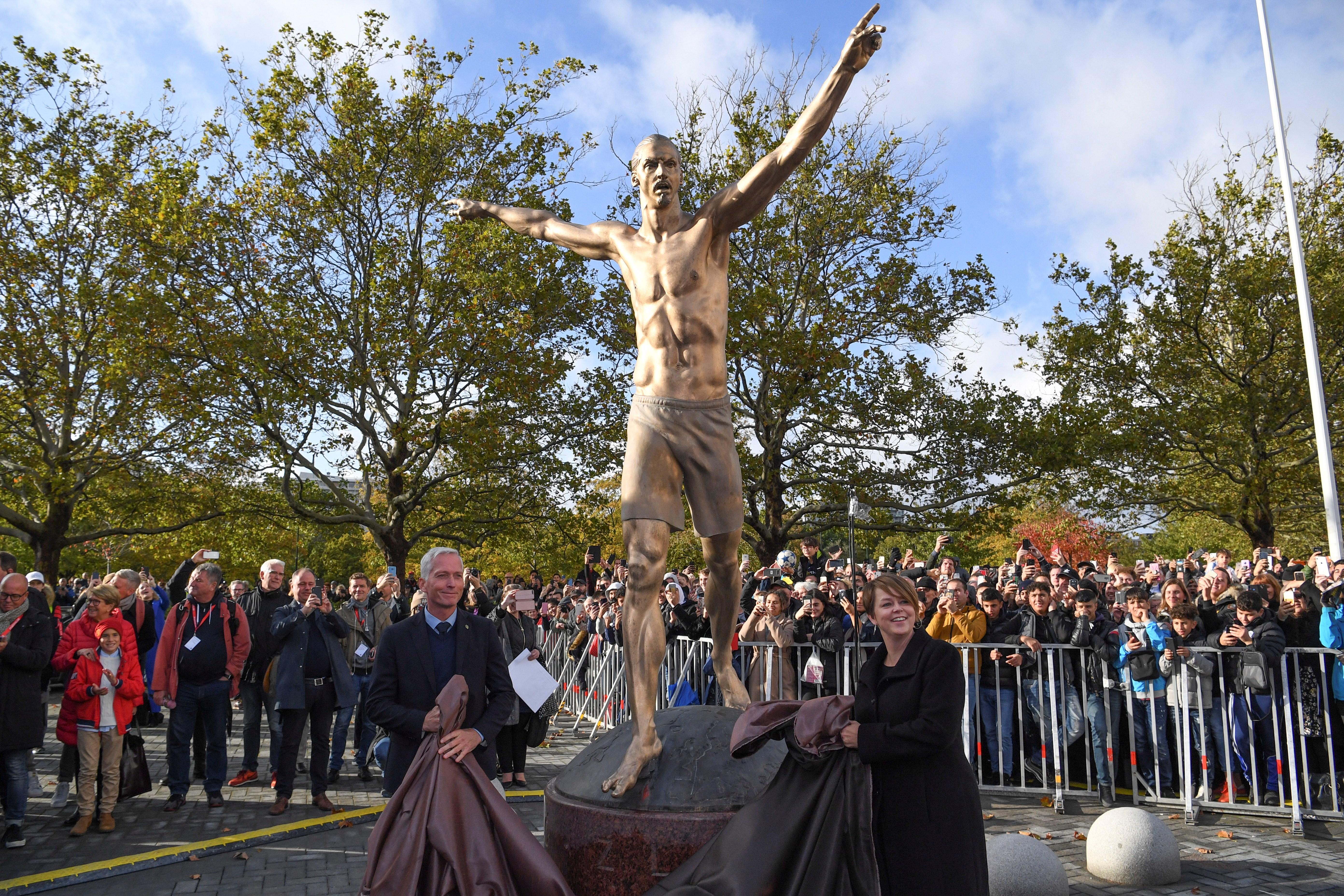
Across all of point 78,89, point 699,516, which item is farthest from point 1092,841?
point 78,89

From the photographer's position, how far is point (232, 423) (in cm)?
1939

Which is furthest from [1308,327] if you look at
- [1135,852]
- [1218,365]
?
[1135,852]

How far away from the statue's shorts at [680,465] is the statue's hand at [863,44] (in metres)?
1.60

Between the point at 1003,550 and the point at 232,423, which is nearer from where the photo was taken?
the point at 232,423

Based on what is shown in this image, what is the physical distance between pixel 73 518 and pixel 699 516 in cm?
2365

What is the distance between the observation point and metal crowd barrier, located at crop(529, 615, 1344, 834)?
7234 mm

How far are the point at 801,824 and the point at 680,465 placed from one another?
1755 millimetres

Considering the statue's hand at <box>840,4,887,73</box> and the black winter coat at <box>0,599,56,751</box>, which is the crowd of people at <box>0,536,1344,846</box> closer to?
the black winter coat at <box>0,599,56,751</box>

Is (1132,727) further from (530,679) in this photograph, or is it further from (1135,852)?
(530,679)

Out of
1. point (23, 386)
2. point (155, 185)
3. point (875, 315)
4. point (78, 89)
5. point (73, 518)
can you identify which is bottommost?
point (73, 518)

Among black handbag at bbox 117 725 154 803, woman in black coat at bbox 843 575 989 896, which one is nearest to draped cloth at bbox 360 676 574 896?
woman in black coat at bbox 843 575 989 896

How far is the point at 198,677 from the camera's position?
8.14 metres

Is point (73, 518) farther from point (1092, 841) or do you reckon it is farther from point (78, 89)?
point (1092, 841)

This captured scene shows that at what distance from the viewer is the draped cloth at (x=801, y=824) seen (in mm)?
3475
